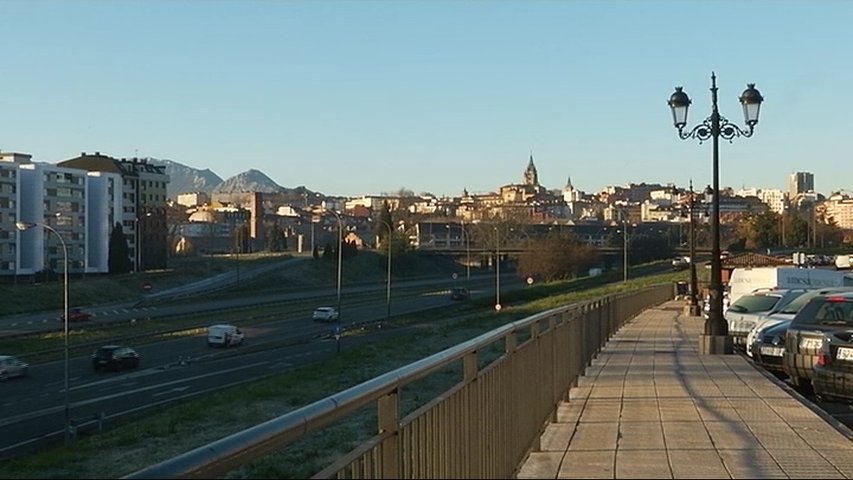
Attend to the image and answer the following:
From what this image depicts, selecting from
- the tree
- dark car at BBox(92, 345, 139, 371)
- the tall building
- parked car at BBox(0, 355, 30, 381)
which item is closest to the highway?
parked car at BBox(0, 355, 30, 381)

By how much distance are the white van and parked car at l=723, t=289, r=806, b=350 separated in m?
34.0

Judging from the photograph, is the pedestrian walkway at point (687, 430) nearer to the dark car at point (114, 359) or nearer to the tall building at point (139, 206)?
the dark car at point (114, 359)

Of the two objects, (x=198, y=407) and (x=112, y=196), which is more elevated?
(x=112, y=196)

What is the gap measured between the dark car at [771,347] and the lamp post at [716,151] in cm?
120

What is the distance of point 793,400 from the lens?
1353 cm

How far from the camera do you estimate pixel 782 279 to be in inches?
1280

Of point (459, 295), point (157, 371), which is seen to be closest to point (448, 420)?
point (157, 371)

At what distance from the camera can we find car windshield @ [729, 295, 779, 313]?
84.6 ft

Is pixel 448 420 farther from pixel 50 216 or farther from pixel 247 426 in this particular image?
pixel 50 216

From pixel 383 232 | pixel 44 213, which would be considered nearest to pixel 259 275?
pixel 44 213

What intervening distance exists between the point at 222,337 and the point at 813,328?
45300mm

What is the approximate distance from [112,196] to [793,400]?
10679cm

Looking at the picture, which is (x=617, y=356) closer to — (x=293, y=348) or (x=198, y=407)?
(x=198, y=407)

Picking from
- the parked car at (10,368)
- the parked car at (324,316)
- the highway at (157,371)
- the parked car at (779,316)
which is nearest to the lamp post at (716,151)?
the parked car at (779,316)
